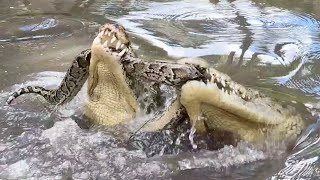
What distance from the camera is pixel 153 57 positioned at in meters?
3.11

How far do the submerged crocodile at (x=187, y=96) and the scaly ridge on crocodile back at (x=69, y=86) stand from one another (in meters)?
0.08

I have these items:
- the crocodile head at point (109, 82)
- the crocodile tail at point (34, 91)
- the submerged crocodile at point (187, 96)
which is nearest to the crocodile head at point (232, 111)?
the submerged crocodile at point (187, 96)

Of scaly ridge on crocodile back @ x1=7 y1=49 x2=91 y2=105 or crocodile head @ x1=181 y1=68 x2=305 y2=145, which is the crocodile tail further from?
crocodile head @ x1=181 y1=68 x2=305 y2=145

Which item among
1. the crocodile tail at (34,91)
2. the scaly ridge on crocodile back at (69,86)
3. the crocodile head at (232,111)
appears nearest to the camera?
the crocodile head at (232,111)

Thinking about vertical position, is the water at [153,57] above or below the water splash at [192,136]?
below

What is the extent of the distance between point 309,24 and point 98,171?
6.41ft

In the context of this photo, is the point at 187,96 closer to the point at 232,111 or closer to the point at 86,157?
the point at 232,111

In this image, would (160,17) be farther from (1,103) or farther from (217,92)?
(217,92)

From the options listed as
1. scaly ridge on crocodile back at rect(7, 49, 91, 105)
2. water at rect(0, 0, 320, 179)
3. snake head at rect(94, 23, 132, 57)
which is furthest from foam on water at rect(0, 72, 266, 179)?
snake head at rect(94, 23, 132, 57)

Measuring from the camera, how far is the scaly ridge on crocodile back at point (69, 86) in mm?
2242

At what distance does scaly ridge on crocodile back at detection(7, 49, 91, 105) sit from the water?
0.13ft

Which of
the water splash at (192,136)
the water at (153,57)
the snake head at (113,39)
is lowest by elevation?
the water at (153,57)

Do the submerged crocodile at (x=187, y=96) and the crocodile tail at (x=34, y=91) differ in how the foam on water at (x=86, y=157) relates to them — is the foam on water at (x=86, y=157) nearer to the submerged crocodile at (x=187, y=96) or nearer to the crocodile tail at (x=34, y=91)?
the submerged crocodile at (x=187, y=96)

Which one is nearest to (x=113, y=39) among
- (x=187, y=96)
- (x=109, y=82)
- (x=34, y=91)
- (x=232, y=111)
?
(x=109, y=82)
